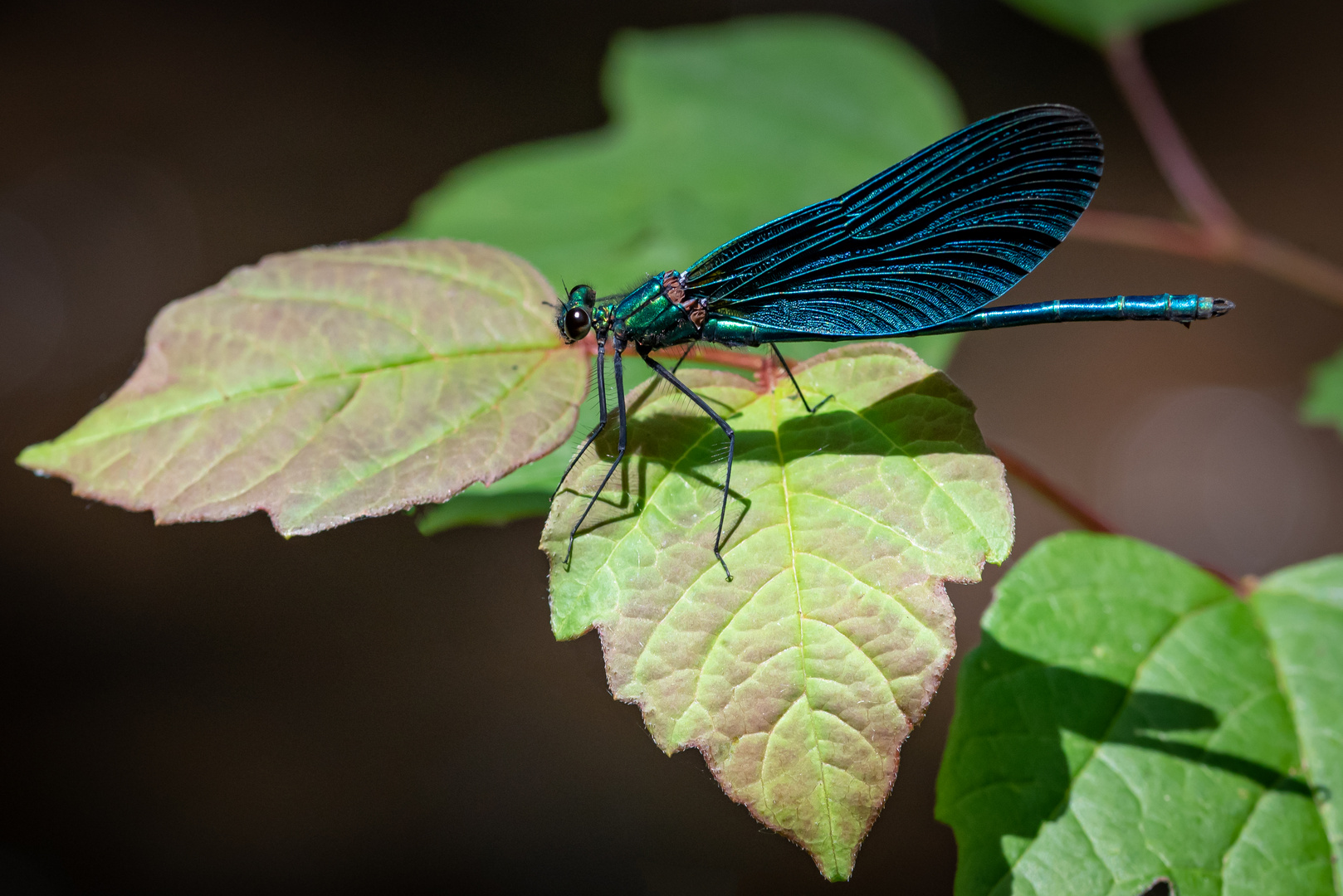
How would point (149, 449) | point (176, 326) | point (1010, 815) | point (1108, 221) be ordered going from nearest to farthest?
point (1010, 815)
point (149, 449)
point (176, 326)
point (1108, 221)

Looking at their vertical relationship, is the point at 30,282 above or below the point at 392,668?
above

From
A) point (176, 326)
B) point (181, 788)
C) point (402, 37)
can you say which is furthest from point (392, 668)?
point (402, 37)

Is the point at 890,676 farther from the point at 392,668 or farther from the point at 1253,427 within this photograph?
the point at 1253,427

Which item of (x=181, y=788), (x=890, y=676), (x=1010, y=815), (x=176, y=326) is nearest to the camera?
(x=890, y=676)

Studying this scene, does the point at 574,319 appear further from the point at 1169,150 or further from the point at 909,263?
the point at 1169,150

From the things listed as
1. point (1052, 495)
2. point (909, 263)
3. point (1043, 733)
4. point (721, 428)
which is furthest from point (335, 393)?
point (1052, 495)

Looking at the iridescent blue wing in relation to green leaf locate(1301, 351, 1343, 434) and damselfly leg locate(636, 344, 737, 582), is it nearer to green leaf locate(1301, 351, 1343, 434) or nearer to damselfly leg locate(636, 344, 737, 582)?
damselfly leg locate(636, 344, 737, 582)
